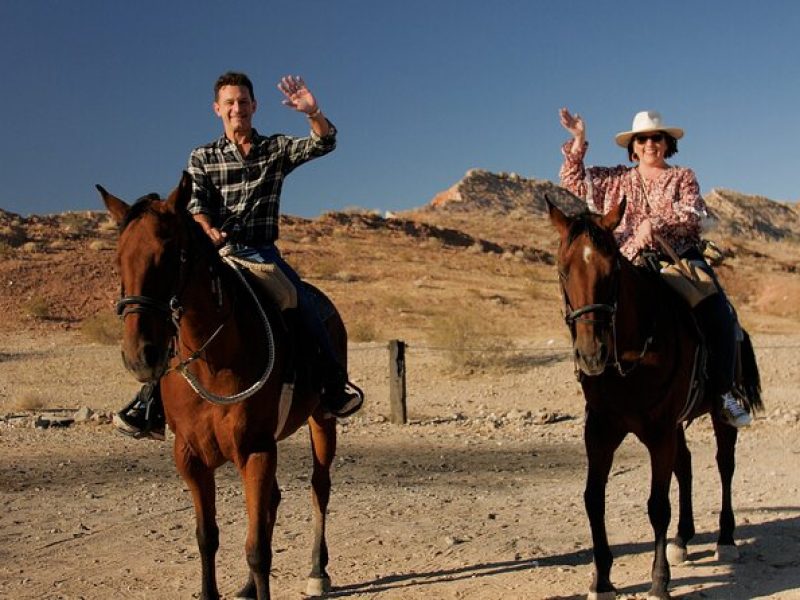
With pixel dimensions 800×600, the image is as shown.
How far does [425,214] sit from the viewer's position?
61.8 m

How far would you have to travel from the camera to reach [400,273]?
33594 millimetres

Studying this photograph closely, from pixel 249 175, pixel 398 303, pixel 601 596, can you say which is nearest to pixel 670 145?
pixel 249 175

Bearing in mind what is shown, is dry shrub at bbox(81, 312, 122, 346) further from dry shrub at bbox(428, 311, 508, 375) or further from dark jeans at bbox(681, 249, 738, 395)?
dark jeans at bbox(681, 249, 738, 395)

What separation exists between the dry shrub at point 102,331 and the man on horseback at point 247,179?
1914 cm

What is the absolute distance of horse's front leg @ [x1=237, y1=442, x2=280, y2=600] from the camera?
4.81 meters

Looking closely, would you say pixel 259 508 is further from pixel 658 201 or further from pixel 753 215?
pixel 753 215

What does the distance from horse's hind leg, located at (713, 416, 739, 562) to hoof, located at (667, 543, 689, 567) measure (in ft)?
0.85

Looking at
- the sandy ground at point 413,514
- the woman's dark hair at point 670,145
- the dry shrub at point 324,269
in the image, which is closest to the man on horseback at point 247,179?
the sandy ground at point 413,514

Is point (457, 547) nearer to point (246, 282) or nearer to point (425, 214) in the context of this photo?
point (246, 282)

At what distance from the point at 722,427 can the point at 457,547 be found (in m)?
2.37

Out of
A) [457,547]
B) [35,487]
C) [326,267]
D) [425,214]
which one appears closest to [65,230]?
[326,267]

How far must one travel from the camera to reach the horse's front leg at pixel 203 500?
5086 millimetres

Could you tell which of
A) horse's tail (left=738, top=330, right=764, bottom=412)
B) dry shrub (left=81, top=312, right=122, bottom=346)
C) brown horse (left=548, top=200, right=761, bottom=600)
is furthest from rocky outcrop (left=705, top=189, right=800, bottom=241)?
brown horse (left=548, top=200, right=761, bottom=600)

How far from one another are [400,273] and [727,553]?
89.1 feet
